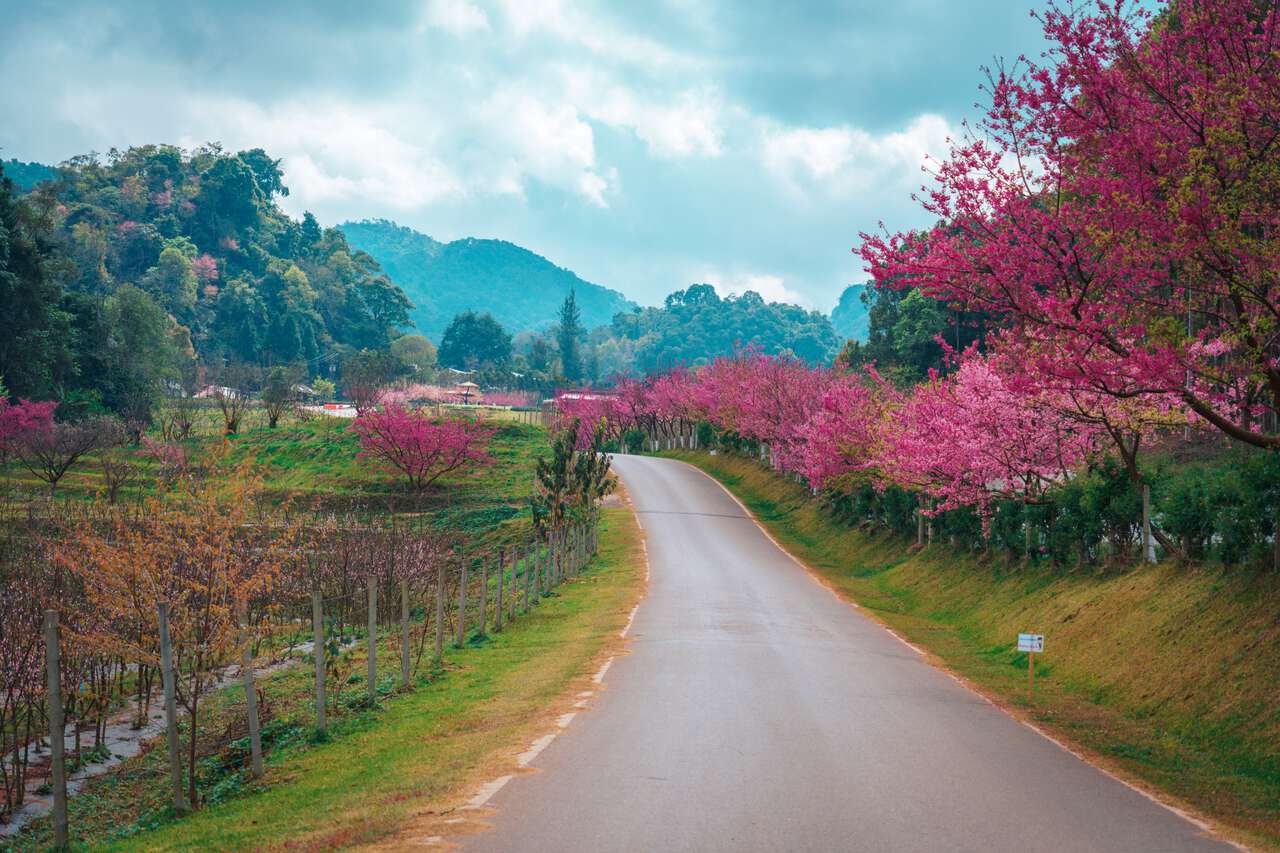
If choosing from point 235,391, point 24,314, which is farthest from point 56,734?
point 235,391

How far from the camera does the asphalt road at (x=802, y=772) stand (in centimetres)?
829

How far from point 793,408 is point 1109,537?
37.0 meters

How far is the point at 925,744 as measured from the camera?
39.4ft

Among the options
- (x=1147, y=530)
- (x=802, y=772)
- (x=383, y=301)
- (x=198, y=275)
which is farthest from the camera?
(x=383, y=301)

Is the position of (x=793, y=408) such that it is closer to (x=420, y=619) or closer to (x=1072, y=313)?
(x=420, y=619)

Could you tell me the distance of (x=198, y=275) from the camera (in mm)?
153125

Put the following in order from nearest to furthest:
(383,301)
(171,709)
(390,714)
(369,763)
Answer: (171,709) → (369,763) → (390,714) → (383,301)

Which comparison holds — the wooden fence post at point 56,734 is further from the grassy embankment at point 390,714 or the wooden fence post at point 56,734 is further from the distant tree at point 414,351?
the distant tree at point 414,351

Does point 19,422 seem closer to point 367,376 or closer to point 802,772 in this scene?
point 367,376

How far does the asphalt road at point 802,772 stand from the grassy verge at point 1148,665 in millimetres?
1005

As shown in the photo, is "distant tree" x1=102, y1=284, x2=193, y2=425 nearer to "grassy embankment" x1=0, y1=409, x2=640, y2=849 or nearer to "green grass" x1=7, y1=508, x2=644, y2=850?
"grassy embankment" x1=0, y1=409, x2=640, y2=849

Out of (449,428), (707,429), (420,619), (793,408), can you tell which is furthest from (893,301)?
(420,619)

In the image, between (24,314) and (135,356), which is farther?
(135,356)

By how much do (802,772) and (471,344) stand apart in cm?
17550
